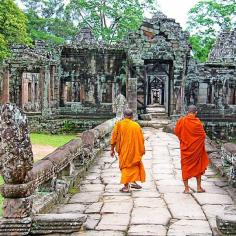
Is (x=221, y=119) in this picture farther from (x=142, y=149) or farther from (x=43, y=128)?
(x=142, y=149)

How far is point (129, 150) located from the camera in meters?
7.64

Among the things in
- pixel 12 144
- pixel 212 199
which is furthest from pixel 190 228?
pixel 12 144

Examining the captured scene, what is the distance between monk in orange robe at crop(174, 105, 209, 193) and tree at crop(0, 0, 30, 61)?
12494 millimetres

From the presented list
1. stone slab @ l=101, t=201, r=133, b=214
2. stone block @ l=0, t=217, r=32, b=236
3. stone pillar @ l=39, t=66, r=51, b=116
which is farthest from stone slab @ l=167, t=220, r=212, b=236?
stone pillar @ l=39, t=66, r=51, b=116

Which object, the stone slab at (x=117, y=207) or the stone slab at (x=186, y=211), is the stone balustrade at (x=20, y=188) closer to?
the stone slab at (x=117, y=207)

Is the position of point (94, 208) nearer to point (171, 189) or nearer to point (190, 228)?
point (190, 228)

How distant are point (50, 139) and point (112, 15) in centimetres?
2041

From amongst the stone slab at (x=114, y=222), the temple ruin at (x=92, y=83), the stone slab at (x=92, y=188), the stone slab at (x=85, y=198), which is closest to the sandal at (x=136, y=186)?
the stone slab at (x=92, y=188)

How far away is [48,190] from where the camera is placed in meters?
6.65

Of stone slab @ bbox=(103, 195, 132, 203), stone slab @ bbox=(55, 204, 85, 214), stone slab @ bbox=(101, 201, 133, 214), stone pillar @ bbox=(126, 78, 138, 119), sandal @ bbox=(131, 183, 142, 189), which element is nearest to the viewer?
stone slab @ bbox=(101, 201, 133, 214)

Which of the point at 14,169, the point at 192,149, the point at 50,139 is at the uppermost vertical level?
the point at 14,169

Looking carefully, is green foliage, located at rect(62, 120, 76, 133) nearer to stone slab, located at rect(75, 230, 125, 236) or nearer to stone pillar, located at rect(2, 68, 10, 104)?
stone pillar, located at rect(2, 68, 10, 104)

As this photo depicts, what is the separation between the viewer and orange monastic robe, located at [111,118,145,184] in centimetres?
759

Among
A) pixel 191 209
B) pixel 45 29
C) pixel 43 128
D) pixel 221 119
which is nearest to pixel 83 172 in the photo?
pixel 191 209
